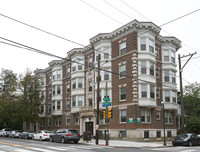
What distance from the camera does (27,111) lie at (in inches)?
1620

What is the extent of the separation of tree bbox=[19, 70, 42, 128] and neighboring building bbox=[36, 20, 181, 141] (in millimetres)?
5808

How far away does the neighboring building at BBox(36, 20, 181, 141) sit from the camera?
2955 centimetres

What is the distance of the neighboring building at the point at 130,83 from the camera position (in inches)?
1163

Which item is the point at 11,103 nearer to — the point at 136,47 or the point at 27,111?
the point at 27,111

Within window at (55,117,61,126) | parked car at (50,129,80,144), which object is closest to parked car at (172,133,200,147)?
parked car at (50,129,80,144)

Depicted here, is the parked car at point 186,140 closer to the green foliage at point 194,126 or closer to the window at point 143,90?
the window at point 143,90

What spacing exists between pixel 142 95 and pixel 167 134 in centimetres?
720

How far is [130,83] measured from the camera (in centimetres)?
3017

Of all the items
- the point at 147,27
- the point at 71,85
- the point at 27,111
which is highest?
the point at 147,27

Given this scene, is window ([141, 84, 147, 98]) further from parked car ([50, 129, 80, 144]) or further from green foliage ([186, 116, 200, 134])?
green foliage ([186, 116, 200, 134])

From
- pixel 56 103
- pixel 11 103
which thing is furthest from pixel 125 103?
pixel 11 103

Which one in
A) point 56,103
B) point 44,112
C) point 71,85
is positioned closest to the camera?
point 71,85

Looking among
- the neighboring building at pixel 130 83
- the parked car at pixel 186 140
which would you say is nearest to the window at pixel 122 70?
the neighboring building at pixel 130 83

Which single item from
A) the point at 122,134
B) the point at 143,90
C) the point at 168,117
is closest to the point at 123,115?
the point at 122,134
